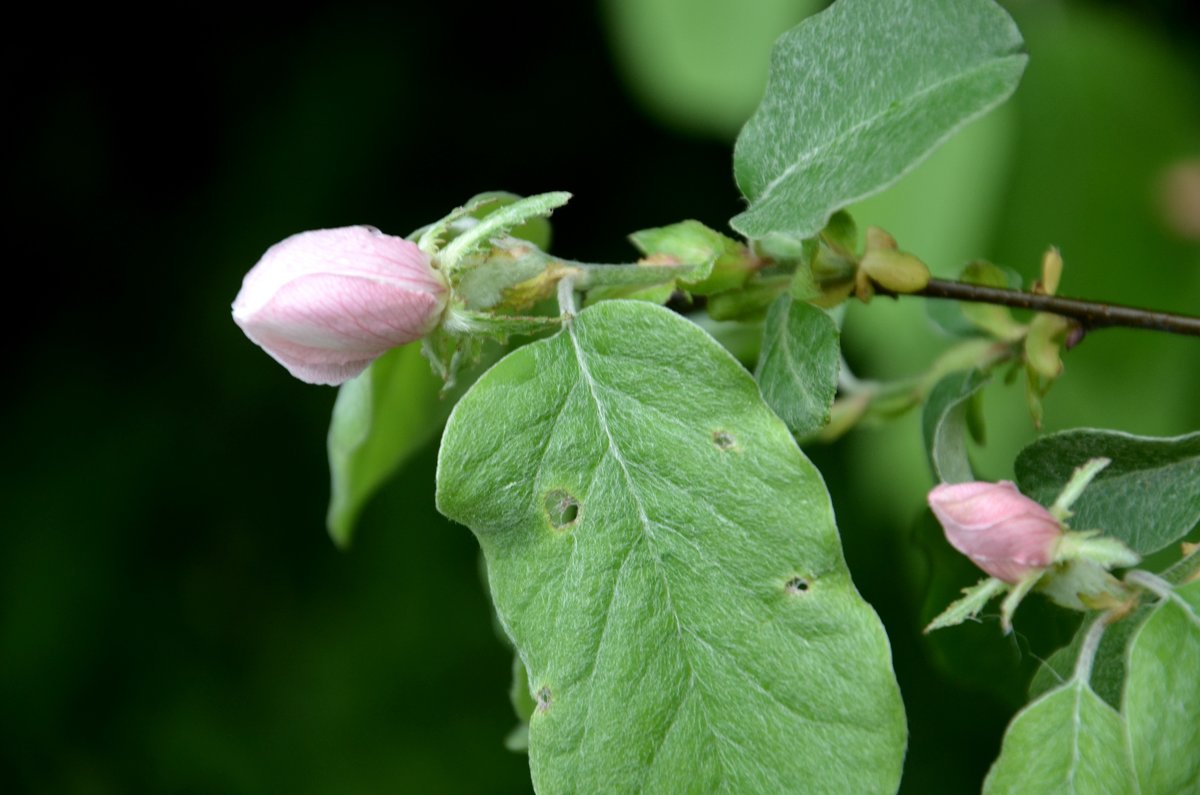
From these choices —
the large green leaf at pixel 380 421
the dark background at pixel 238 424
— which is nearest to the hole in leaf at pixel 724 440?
the large green leaf at pixel 380 421

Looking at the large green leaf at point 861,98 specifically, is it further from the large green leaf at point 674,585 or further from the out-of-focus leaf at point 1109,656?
the out-of-focus leaf at point 1109,656

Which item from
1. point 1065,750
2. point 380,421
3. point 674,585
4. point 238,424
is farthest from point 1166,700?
point 238,424

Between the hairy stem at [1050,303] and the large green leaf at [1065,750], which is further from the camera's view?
the hairy stem at [1050,303]

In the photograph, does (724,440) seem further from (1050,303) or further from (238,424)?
(238,424)

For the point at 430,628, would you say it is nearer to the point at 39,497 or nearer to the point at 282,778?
the point at 282,778

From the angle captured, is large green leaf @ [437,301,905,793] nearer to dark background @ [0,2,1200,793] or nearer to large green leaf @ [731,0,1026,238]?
large green leaf @ [731,0,1026,238]

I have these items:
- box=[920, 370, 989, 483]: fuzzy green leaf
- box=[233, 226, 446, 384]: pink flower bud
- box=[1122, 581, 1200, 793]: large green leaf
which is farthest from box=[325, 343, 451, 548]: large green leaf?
box=[1122, 581, 1200, 793]: large green leaf
